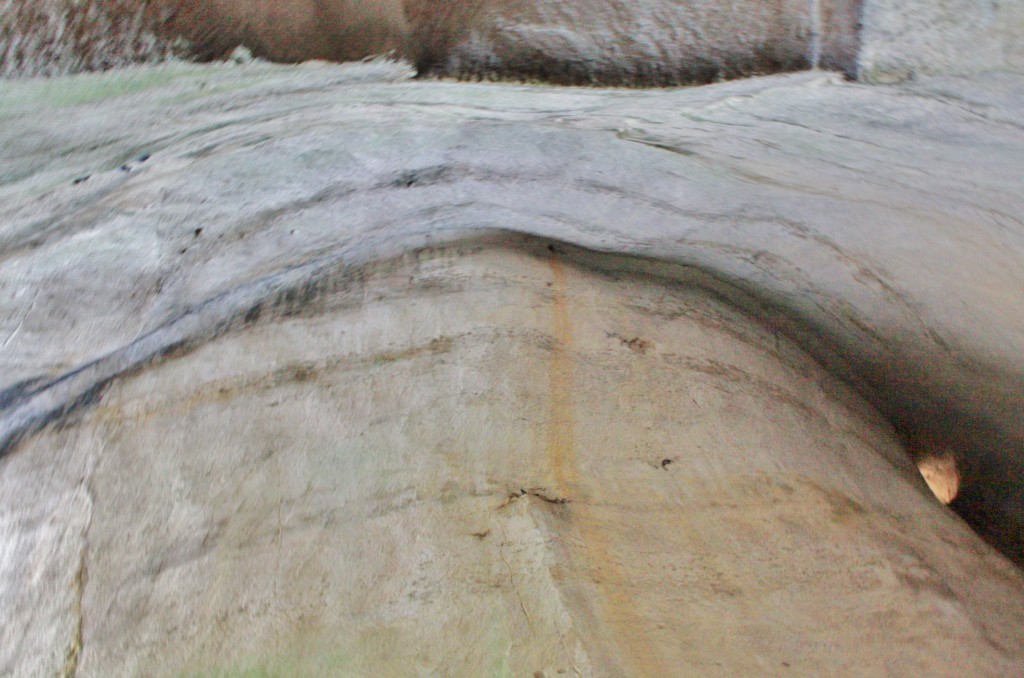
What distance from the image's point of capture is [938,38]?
0.88 metres

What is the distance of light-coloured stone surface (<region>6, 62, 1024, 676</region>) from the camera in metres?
0.95

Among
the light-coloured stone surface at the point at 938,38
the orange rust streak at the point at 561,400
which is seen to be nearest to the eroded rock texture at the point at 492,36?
the light-coloured stone surface at the point at 938,38

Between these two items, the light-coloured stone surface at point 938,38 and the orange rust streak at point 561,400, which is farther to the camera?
the orange rust streak at point 561,400

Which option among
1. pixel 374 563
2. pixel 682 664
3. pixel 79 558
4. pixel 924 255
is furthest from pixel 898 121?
pixel 79 558

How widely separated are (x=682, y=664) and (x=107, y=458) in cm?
80

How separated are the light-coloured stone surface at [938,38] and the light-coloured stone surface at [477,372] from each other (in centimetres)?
4

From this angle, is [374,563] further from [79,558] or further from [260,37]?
[260,37]

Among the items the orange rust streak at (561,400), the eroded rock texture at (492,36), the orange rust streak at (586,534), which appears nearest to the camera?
the eroded rock texture at (492,36)

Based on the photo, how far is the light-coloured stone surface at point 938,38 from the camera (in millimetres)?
838

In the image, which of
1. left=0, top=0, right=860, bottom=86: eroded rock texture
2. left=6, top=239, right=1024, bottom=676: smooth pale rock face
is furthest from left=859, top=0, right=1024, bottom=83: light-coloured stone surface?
left=6, top=239, right=1024, bottom=676: smooth pale rock face

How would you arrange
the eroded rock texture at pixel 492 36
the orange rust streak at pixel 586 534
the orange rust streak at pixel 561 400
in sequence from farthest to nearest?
1. the orange rust streak at pixel 561 400
2. the orange rust streak at pixel 586 534
3. the eroded rock texture at pixel 492 36

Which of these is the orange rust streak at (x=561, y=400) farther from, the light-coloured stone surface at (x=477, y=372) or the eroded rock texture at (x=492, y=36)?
the eroded rock texture at (x=492, y=36)

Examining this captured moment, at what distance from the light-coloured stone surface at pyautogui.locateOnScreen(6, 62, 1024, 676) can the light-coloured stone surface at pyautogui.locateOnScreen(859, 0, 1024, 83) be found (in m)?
0.04

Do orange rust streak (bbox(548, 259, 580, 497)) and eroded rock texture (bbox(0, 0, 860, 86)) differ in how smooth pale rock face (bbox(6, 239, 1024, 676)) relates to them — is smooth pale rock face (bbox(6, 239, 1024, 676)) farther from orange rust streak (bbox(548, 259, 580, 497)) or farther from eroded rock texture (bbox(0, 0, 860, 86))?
eroded rock texture (bbox(0, 0, 860, 86))
